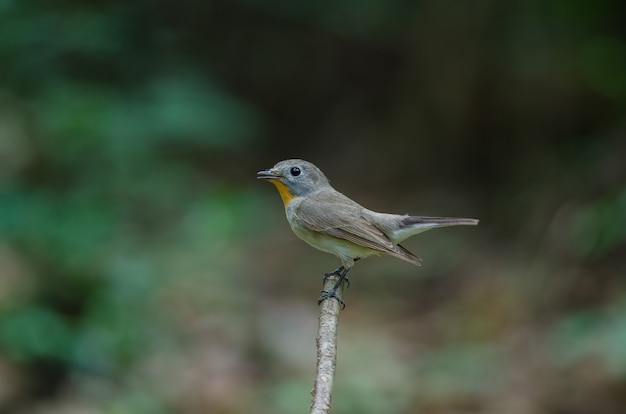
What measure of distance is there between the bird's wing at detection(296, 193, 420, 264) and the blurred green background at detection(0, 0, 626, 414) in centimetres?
135

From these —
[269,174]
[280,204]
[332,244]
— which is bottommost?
[332,244]

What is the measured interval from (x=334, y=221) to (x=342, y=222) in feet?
0.13

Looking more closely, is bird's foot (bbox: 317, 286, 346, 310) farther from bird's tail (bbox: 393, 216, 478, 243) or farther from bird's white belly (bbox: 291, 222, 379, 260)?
bird's tail (bbox: 393, 216, 478, 243)

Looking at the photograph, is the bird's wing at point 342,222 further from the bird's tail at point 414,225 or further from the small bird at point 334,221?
the bird's tail at point 414,225

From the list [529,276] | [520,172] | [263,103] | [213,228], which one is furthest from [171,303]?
[263,103]

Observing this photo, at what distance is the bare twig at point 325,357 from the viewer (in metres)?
2.06

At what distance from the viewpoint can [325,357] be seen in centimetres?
236

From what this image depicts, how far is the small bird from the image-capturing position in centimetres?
382

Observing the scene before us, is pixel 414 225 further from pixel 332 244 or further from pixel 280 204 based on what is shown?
pixel 280 204

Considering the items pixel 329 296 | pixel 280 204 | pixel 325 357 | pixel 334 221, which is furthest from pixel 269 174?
pixel 280 204

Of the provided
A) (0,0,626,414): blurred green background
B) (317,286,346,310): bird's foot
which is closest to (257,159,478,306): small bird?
(317,286,346,310): bird's foot

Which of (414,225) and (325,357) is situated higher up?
(414,225)

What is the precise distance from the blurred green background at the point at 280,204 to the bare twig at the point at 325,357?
211 centimetres

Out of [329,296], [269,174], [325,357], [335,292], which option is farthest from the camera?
[269,174]
